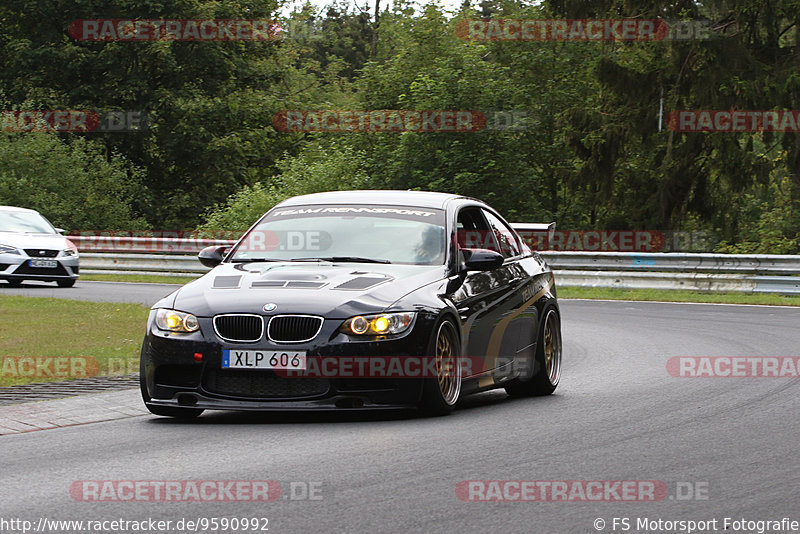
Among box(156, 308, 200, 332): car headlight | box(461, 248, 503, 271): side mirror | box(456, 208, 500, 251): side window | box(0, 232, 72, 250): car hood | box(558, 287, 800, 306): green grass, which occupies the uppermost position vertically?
box(456, 208, 500, 251): side window

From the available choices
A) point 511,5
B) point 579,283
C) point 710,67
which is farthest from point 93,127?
point 579,283

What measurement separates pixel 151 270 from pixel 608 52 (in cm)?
1409

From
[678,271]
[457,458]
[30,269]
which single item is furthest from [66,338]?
[678,271]

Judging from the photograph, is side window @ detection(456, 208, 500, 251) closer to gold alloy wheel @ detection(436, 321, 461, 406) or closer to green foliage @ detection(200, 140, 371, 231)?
gold alloy wheel @ detection(436, 321, 461, 406)

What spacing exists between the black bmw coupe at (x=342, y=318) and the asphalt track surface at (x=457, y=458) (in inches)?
9.6

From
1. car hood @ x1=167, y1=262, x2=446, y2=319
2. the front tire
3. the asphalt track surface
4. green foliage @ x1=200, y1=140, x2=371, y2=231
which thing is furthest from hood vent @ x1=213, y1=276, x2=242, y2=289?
green foliage @ x1=200, y1=140, x2=371, y2=231

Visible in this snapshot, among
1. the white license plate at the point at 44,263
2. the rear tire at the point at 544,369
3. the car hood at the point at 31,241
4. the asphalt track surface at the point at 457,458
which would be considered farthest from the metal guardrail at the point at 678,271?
the rear tire at the point at 544,369

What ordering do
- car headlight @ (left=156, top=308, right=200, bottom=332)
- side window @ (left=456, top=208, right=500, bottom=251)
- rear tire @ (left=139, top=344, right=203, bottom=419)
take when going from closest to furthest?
car headlight @ (left=156, top=308, right=200, bottom=332) < rear tire @ (left=139, top=344, right=203, bottom=419) < side window @ (left=456, top=208, right=500, bottom=251)

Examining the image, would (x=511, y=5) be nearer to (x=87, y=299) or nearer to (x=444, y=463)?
(x=87, y=299)

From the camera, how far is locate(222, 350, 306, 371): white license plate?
26.1 feet

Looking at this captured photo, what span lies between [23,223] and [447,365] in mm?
17999

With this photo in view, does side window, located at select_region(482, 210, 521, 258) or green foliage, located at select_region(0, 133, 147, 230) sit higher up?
side window, located at select_region(482, 210, 521, 258)

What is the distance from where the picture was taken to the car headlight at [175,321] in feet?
26.9

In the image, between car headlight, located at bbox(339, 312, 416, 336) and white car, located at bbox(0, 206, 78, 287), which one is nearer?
car headlight, located at bbox(339, 312, 416, 336)
